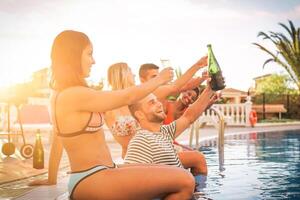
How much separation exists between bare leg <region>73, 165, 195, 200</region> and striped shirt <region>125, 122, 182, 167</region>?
67 cm

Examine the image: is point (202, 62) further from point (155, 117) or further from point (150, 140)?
point (150, 140)

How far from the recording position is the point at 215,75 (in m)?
3.85

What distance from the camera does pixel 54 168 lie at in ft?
16.6

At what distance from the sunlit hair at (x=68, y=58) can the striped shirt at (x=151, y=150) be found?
0.87 meters

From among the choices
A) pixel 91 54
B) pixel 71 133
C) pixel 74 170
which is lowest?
pixel 74 170

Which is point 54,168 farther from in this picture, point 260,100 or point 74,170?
point 260,100

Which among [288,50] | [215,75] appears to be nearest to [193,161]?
[215,75]

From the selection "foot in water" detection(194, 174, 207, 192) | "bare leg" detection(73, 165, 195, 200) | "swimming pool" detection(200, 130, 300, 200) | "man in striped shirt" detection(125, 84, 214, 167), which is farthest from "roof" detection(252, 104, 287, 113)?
"bare leg" detection(73, 165, 195, 200)

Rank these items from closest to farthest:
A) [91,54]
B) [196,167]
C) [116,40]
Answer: [91,54]
[196,167]
[116,40]

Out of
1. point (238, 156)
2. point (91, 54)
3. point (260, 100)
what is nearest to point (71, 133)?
point (91, 54)

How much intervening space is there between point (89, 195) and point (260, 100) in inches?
1213

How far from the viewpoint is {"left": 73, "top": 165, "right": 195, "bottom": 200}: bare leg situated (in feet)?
8.54

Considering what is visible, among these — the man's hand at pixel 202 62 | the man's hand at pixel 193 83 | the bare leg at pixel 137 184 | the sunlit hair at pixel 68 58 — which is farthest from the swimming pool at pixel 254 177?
the sunlit hair at pixel 68 58

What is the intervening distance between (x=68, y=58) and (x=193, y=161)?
246 cm
